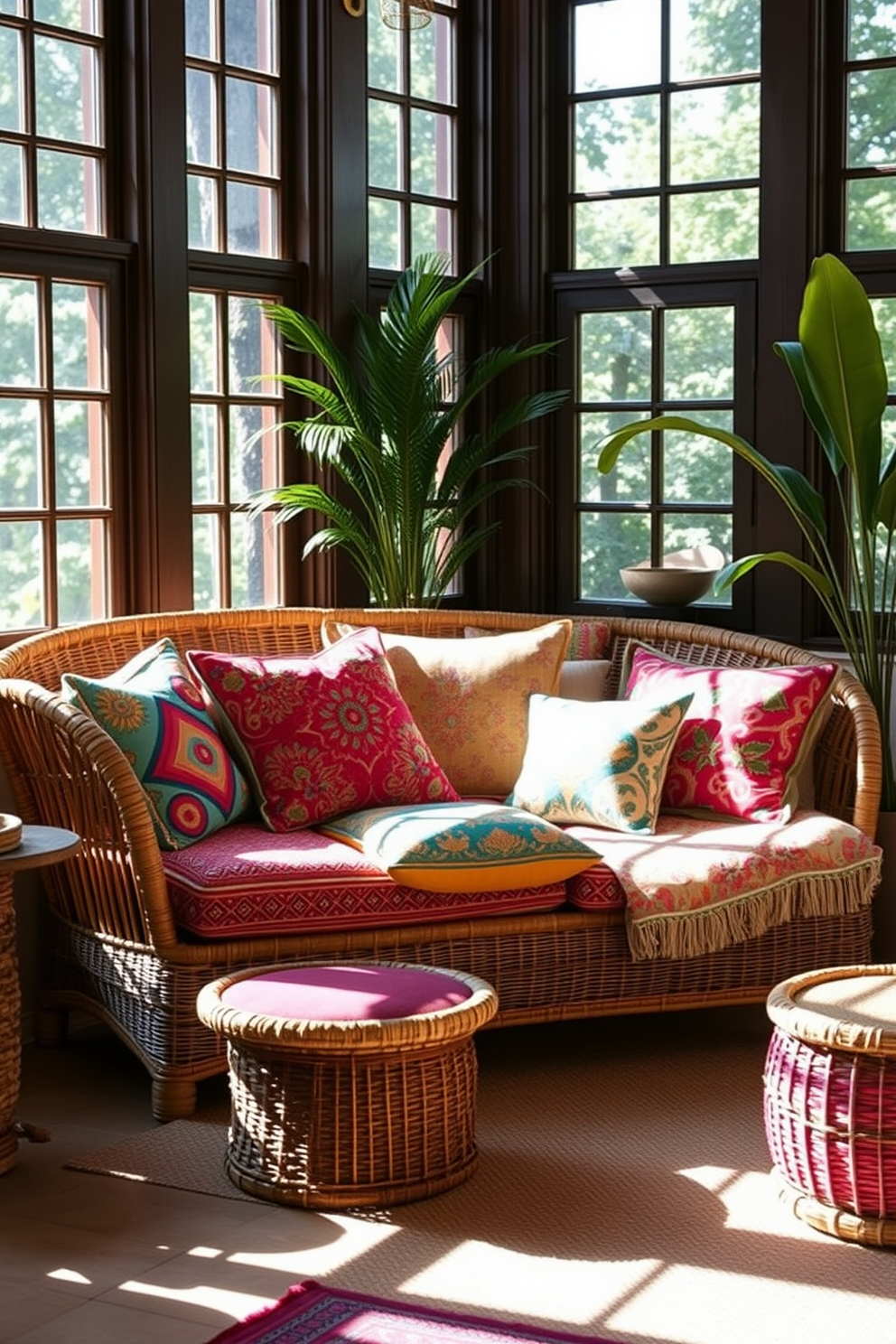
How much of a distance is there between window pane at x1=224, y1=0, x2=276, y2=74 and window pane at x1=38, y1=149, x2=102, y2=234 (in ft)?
1.99

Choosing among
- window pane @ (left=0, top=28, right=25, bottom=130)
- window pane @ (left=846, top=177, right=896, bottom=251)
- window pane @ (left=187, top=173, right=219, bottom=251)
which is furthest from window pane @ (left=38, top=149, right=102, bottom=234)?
window pane @ (left=846, top=177, right=896, bottom=251)

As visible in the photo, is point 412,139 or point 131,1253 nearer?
point 131,1253

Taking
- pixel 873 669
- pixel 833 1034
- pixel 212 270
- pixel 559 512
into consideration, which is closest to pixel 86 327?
pixel 212 270

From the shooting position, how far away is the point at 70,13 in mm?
4430

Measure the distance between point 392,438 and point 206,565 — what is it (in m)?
0.61

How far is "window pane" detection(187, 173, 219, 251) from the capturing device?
4770mm

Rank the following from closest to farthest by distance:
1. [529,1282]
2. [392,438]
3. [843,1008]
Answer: [529,1282], [843,1008], [392,438]

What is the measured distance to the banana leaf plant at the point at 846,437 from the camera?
4.42 meters

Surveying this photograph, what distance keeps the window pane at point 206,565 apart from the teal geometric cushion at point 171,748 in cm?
67

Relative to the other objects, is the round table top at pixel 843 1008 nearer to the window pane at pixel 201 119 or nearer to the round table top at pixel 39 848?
the round table top at pixel 39 848

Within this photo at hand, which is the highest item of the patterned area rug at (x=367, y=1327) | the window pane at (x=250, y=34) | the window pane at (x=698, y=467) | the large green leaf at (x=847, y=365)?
the window pane at (x=250, y=34)

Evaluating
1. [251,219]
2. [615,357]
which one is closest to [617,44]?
[615,357]

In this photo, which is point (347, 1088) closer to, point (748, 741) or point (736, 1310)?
point (736, 1310)

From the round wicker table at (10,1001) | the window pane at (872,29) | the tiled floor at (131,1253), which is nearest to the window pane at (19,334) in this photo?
the round wicker table at (10,1001)
